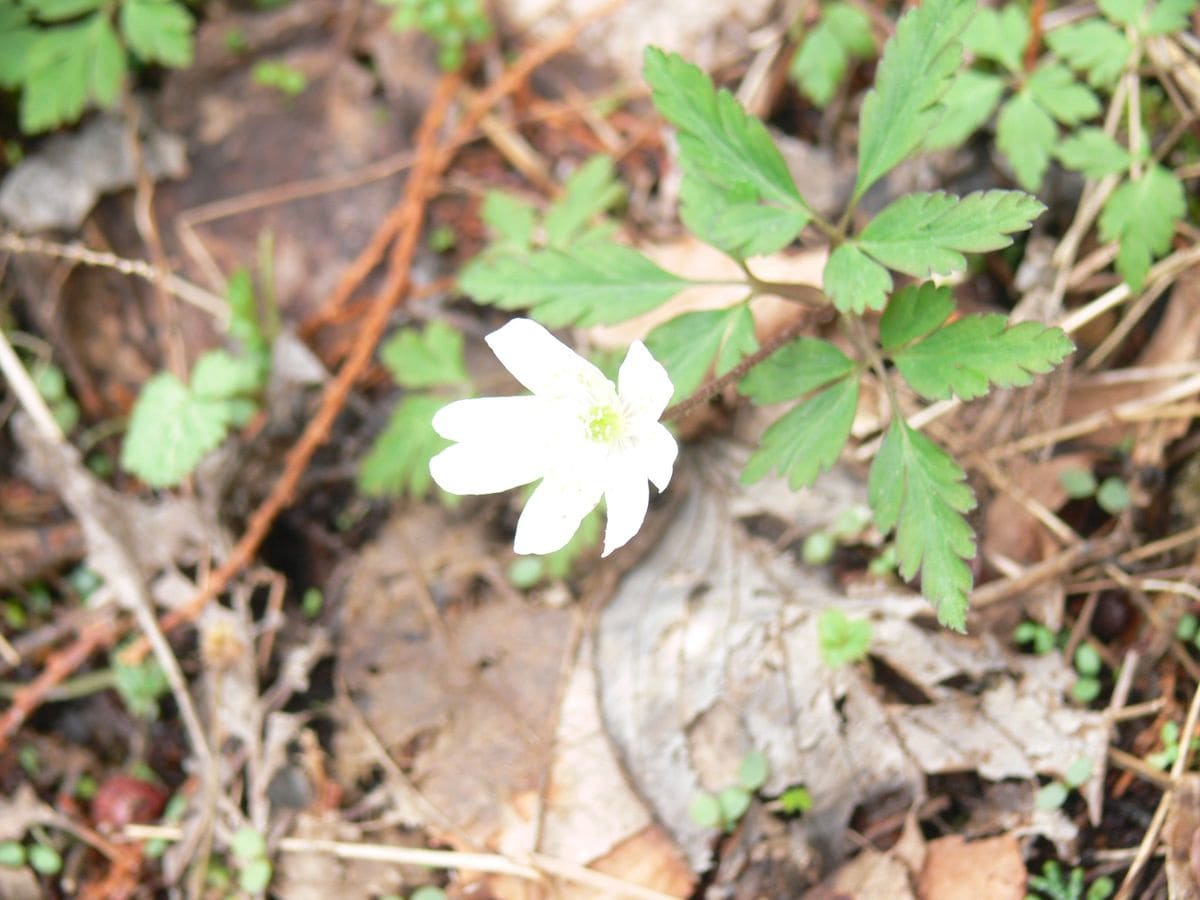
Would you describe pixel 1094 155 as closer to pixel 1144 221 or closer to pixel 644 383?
pixel 1144 221

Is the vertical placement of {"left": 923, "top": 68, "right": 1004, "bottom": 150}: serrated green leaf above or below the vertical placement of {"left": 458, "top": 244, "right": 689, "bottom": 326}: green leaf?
above

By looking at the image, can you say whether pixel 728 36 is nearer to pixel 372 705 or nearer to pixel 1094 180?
pixel 1094 180

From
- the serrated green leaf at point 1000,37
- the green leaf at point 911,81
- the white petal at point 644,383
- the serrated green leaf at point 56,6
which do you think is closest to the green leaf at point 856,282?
the green leaf at point 911,81

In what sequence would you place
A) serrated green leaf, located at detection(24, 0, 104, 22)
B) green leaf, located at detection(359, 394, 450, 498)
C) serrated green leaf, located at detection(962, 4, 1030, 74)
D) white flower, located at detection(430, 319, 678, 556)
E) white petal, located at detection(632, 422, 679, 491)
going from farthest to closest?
serrated green leaf, located at detection(24, 0, 104, 22) → green leaf, located at detection(359, 394, 450, 498) → serrated green leaf, located at detection(962, 4, 1030, 74) → white flower, located at detection(430, 319, 678, 556) → white petal, located at detection(632, 422, 679, 491)

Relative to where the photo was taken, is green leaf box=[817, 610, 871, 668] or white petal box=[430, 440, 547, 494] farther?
green leaf box=[817, 610, 871, 668]

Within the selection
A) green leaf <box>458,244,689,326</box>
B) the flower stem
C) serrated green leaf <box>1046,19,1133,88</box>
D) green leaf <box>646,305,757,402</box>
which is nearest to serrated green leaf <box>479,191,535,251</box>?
green leaf <box>458,244,689,326</box>

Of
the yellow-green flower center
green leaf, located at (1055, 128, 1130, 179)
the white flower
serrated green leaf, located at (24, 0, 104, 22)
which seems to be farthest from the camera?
serrated green leaf, located at (24, 0, 104, 22)

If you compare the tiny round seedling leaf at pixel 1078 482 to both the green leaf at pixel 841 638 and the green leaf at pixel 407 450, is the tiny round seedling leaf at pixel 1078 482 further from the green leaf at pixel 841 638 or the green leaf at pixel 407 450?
the green leaf at pixel 407 450

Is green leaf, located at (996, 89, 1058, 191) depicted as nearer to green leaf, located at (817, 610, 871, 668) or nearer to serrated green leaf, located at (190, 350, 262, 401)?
green leaf, located at (817, 610, 871, 668)
